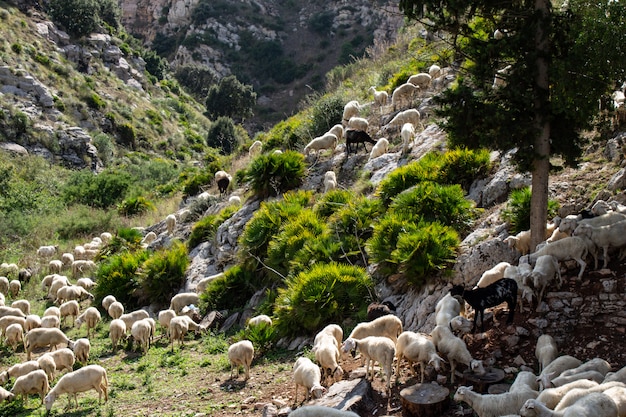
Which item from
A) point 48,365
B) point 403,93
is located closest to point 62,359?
point 48,365

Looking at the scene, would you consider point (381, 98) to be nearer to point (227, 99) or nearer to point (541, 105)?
point (541, 105)

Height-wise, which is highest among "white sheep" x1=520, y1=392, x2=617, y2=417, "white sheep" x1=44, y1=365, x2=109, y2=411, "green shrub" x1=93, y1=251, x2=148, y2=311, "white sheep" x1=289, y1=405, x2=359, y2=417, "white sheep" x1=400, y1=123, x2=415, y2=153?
"white sheep" x1=520, y1=392, x2=617, y2=417

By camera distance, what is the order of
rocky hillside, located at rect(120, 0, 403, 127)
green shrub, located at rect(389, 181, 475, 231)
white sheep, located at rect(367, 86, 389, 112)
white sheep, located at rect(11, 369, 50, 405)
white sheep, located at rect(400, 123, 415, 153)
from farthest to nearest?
rocky hillside, located at rect(120, 0, 403, 127) < white sheep, located at rect(367, 86, 389, 112) < white sheep, located at rect(400, 123, 415, 153) < green shrub, located at rect(389, 181, 475, 231) < white sheep, located at rect(11, 369, 50, 405)

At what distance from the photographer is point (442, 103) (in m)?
8.81

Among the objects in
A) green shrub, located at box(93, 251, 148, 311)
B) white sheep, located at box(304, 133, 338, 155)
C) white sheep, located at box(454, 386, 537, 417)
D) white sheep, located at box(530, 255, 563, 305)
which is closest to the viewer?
white sheep, located at box(454, 386, 537, 417)

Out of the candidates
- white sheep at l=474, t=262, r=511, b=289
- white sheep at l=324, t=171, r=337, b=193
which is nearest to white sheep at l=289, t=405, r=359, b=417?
white sheep at l=474, t=262, r=511, b=289

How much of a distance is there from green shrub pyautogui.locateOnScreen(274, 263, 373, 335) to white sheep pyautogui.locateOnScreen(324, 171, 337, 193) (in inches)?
200

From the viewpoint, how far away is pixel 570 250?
331 inches

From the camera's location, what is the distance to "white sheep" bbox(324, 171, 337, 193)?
16.4m

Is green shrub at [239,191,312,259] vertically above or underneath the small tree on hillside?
above

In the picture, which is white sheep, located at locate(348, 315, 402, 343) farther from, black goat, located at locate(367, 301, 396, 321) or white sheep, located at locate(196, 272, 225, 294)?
white sheep, located at locate(196, 272, 225, 294)

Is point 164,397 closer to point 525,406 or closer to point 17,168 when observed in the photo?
point 525,406

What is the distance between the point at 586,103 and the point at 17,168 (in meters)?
34.1

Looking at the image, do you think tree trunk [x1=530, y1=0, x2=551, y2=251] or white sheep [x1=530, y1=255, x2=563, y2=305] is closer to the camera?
white sheep [x1=530, y1=255, x2=563, y2=305]
